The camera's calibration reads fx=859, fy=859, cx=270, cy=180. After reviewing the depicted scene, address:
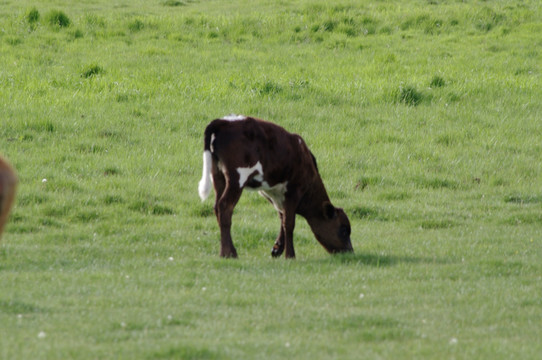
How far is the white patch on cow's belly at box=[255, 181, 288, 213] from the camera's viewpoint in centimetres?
1034

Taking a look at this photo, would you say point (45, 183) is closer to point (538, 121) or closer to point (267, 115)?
point (267, 115)

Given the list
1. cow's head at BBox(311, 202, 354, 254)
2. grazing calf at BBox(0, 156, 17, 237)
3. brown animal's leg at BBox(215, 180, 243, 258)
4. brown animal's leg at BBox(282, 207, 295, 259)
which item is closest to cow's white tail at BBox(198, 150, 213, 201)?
brown animal's leg at BBox(215, 180, 243, 258)

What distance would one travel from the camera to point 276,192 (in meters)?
10.6

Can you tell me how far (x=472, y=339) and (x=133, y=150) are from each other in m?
9.51

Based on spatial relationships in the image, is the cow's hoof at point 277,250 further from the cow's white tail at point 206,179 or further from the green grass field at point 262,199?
the cow's white tail at point 206,179

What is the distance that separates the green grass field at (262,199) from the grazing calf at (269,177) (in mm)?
354

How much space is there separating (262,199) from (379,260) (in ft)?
13.5

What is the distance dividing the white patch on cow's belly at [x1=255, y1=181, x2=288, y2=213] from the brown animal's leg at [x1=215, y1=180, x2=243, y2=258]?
51cm

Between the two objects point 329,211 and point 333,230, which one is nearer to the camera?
point 333,230

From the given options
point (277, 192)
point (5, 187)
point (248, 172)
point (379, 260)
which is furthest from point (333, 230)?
point (5, 187)

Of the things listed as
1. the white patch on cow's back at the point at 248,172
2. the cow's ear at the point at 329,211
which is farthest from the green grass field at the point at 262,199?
the white patch on cow's back at the point at 248,172

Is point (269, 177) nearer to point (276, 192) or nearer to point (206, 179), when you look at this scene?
point (276, 192)

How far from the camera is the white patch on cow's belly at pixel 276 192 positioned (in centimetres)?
1034

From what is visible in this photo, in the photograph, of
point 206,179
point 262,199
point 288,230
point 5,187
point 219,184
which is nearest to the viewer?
point 5,187
